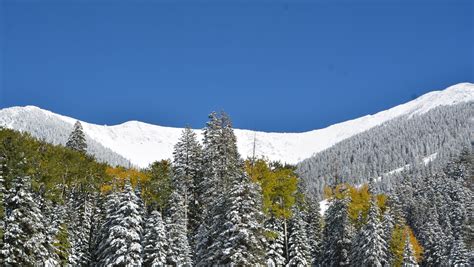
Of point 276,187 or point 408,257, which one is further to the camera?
point 408,257

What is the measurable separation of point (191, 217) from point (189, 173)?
21.0 feet

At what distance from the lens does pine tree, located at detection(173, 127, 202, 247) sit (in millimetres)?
81750

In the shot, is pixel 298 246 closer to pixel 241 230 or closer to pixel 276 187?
pixel 276 187

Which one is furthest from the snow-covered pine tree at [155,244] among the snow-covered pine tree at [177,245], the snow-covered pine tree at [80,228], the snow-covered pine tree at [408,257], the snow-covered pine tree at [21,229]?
the snow-covered pine tree at [408,257]

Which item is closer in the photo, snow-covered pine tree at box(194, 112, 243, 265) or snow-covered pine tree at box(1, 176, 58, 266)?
snow-covered pine tree at box(1, 176, 58, 266)

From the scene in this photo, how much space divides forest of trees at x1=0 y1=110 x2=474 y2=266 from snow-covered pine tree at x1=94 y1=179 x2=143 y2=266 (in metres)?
0.11

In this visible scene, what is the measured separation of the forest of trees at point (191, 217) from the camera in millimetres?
53312

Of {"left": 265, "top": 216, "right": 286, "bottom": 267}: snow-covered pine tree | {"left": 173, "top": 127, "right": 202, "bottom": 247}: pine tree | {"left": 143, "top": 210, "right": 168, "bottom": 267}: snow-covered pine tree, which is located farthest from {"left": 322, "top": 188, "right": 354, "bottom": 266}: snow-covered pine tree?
{"left": 143, "top": 210, "right": 168, "bottom": 267}: snow-covered pine tree

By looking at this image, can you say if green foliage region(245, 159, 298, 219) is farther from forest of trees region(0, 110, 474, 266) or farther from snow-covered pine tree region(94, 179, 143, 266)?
snow-covered pine tree region(94, 179, 143, 266)

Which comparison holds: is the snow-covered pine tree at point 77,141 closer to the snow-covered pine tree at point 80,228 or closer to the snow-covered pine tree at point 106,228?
the snow-covered pine tree at point 80,228

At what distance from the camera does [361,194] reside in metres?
93.9

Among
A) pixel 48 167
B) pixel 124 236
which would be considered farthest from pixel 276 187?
pixel 48 167

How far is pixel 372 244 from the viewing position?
77.9 metres

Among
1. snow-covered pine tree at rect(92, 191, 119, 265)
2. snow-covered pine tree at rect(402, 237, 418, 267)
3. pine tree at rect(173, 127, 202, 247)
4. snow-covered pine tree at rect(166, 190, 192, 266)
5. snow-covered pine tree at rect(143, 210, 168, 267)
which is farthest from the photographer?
snow-covered pine tree at rect(402, 237, 418, 267)
